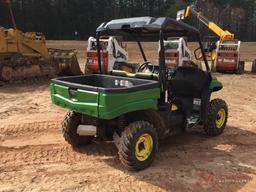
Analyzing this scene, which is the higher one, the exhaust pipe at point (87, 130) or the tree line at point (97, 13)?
the tree line at point (97, 13)

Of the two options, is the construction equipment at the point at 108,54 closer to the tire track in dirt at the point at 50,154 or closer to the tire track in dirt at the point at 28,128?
the tire track in dirt at the point at 28,128

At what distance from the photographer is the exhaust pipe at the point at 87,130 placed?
5.47m

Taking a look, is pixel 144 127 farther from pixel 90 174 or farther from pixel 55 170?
pixel 55 170

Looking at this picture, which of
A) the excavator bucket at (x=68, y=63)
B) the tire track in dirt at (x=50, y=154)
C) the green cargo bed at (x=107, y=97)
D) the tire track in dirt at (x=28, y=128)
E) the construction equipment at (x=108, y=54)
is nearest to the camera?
the green cargo bed at (x=107, y=97)

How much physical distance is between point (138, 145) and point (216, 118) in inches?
87.2

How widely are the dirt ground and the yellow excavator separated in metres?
5.68

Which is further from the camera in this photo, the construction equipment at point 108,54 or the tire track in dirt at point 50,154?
the construction equipment at point 108,54

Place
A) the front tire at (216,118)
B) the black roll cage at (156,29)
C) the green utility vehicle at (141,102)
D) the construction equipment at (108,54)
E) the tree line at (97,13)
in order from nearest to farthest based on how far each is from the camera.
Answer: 1. the green utility vehicle at (141,102)
2. the black roll cage at (156,29)
3. the front tire at (216,118)
4. the construction equipment at (108,54)
5. the tree line at (97,13)

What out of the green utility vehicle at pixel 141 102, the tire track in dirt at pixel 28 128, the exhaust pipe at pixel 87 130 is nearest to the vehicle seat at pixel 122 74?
the green utility vehicle at pixel 141 102

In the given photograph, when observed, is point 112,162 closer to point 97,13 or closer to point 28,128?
point 28,128

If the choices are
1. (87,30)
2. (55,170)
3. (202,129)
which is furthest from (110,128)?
(87,30)

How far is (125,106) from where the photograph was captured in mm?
5023

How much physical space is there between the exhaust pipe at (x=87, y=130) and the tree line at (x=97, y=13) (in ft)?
134

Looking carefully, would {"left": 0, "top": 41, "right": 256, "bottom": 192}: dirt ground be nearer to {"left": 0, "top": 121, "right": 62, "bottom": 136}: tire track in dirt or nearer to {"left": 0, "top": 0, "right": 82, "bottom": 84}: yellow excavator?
{"left": 0, "top": 121, "right": 62, "bottom": 136}: tire track in dirt
